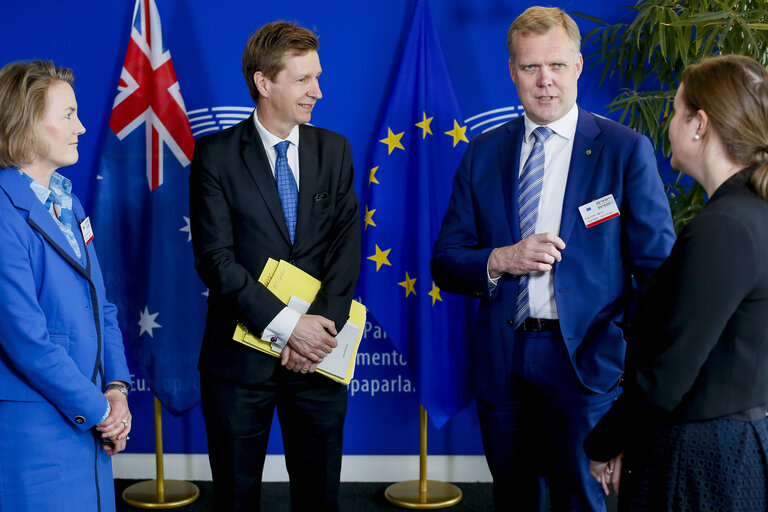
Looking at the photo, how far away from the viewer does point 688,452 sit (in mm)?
1518

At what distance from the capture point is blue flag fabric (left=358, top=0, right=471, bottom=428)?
141 inches

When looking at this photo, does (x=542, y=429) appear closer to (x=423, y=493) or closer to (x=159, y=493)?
(x=423, y=493)

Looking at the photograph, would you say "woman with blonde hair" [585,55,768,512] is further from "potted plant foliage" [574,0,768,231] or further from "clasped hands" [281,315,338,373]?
"potted plant foliage" [574,0,768,231]

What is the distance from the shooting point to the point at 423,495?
3.67 m

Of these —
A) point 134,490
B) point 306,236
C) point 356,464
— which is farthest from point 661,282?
point 134,490

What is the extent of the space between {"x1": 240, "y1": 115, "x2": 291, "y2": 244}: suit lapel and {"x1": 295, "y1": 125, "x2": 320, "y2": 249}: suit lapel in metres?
0.07

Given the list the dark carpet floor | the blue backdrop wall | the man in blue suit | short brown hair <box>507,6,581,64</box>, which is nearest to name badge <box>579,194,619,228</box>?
the man in blue suit

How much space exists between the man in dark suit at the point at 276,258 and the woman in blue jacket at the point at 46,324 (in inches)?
18.0

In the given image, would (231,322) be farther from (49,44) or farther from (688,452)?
(49,44)

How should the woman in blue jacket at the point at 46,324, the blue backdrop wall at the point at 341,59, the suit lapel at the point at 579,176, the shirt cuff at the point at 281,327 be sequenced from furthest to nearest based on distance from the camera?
the blue backdrop wall at the point at 341,59
the shirt cuff at the point at 281,327
the suit lapel at the point at 579,176
the woman in blue jacket at the point at 46,324

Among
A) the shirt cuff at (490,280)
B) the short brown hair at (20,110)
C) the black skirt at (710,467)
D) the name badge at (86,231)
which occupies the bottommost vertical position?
the black skirt at (710,467)

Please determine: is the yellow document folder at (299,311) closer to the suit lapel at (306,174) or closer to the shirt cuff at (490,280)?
the suit lapel at (306,174)

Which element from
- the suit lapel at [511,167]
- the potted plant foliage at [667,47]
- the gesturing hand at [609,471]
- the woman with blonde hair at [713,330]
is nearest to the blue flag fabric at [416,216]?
the potted plant foliage at [667,47]

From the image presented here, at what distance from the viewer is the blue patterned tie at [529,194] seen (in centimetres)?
222
